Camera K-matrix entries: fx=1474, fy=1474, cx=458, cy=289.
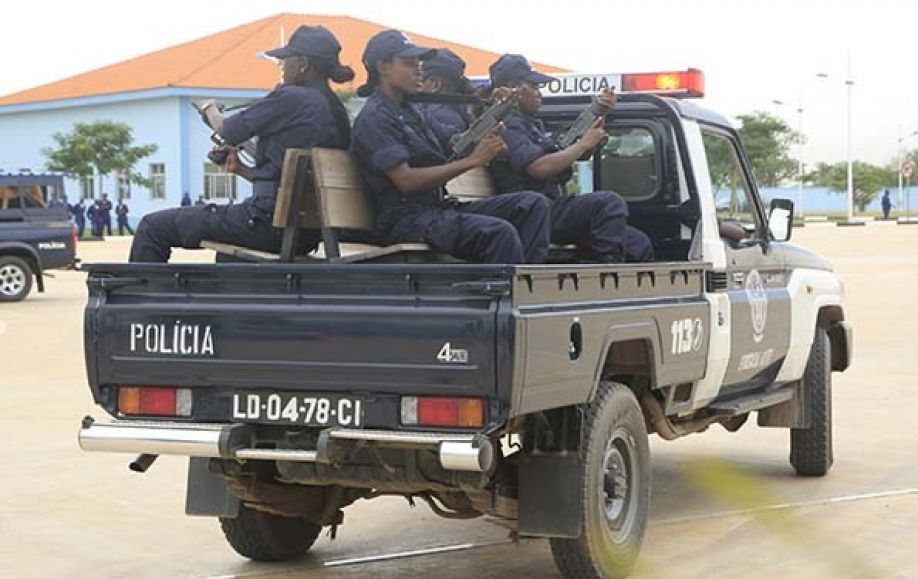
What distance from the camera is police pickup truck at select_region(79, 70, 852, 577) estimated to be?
4.60 m

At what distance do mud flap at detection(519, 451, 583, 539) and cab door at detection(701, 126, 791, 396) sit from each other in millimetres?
1786

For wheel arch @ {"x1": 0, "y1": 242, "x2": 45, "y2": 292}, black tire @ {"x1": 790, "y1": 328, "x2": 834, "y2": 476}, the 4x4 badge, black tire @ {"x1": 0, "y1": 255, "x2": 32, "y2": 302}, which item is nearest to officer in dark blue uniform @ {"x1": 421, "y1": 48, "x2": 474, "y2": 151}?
the 4x4 badge

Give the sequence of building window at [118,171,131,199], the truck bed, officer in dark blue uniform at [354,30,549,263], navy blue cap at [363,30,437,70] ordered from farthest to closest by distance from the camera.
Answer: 1. building window at [118,171,131,199]
2. navy blue cap at [363,30,437,70]
3. officer in dark blue uniform at [354,30,549,263]
4. the truck bed

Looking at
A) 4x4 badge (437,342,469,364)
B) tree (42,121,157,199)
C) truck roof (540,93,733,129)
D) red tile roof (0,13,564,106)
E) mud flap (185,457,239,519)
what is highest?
red tile roof (0,13,564,106)

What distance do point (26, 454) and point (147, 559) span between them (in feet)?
9.80

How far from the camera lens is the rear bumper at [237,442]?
14.5 ft

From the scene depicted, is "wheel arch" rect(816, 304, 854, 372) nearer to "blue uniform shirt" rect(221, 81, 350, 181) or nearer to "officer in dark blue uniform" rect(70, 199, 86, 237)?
"blue uniform shirt" rect(221, 81, 350, 181)

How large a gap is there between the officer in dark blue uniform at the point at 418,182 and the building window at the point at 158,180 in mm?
60135

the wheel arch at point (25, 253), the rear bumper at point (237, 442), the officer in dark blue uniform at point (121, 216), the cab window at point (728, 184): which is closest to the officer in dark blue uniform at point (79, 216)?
the officer in dark blue uniform at point (121, 216)

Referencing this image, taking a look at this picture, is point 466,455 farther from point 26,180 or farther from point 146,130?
point 146,130

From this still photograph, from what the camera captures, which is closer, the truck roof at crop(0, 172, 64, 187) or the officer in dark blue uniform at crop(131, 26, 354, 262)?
the officer in dark blue uniform at crop(131, 26, 354, 262)

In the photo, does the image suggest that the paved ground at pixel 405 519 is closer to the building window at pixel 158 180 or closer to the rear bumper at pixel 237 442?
the rear bumper at pixel 237 442


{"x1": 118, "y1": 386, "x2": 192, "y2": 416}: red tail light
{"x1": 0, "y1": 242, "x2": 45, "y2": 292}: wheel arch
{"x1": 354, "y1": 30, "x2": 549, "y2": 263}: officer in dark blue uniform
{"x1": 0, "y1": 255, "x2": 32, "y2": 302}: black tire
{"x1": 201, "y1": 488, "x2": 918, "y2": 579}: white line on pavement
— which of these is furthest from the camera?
{"x1": 0, "y1": 255, "x2": 32, "y2": 302}: black tire

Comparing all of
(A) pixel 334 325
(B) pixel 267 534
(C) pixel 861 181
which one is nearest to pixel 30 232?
(B) pixel 267 534
